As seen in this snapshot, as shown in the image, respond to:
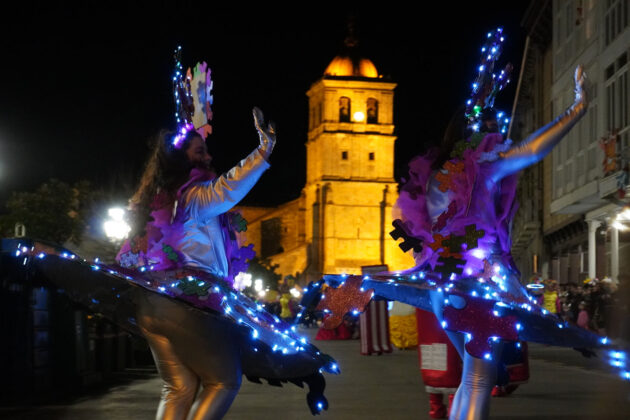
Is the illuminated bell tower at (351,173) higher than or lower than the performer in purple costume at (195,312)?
higher

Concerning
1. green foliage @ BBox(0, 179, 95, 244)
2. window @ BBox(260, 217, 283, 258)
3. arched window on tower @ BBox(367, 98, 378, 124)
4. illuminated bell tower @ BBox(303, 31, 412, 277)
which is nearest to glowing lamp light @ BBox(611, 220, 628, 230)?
green foliage @ BBox(0, 179, 95, 244)

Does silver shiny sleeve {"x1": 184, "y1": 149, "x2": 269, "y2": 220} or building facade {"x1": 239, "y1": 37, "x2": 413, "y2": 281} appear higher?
building facade {"x1": 239, "y1": 37, "x2": 413, "y2": 281}

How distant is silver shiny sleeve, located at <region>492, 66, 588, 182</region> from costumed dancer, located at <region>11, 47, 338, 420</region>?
145 cm

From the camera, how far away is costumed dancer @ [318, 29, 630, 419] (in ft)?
17.6

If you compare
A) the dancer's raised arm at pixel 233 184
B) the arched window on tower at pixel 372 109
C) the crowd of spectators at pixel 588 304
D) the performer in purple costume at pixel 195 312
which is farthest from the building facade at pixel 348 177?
the dancer's raised arm at pixel 233 184

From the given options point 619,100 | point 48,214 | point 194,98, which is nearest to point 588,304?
point 619,100

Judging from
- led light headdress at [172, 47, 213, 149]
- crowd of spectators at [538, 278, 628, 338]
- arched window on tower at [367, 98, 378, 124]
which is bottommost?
crowd of spectators at [538, 278, 628, 338]

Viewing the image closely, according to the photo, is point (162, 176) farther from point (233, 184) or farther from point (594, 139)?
point (594, 139)

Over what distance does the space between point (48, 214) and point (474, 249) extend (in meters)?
36.9

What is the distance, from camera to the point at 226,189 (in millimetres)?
5098

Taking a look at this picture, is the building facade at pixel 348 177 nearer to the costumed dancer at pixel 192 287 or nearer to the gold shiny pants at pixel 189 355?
the costumed dancer at pixel 192 287

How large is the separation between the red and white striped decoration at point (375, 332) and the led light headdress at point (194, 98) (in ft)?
47.4

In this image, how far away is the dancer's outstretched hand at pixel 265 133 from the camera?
201 inches

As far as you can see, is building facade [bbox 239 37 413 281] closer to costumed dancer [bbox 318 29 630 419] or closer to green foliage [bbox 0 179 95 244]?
green foliage [bbox 0 179 95 244]
